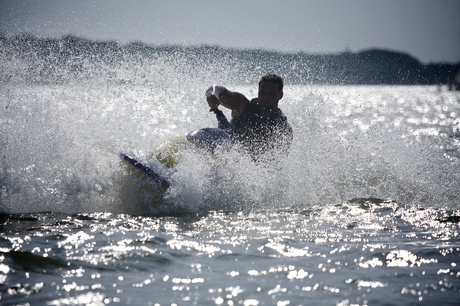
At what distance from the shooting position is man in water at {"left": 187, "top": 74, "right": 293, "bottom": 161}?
873cm

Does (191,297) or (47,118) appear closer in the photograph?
(191,297)

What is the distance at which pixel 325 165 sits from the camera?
32.0 feet

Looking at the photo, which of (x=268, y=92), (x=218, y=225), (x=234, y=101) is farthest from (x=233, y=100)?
(x=218, y=225)

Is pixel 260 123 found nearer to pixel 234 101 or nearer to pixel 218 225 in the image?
pixel 234 101

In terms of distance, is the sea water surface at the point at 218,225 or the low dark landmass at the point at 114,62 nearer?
the sea water surface at the point at 218,225

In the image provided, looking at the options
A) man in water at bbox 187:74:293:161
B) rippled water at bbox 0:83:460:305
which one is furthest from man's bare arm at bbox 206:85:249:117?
rippled water at bbox 0:83:460:305

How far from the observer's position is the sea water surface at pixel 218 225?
163 inches

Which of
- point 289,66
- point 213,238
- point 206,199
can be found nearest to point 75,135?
point 206,199

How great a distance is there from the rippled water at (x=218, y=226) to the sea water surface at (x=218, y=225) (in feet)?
0.06

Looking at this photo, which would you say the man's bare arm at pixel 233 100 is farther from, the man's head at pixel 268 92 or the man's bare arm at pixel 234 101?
the man's head at pixel 268 92

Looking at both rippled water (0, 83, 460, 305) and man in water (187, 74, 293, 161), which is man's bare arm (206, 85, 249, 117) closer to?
man in water (187, 74, 293, 161)

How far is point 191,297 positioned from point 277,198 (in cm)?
410

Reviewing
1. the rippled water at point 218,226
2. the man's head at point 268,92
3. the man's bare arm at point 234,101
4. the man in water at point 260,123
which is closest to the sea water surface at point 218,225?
the rippled water at point 218,226

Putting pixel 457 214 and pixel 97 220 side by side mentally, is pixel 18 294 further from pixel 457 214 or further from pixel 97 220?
pixel 457 214
